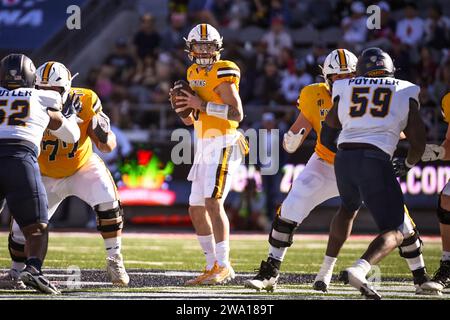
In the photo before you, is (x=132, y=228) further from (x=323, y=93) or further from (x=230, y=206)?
(x=323, y=93)

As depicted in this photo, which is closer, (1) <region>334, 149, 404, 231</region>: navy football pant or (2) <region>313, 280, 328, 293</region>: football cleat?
(1) <region>334, 149, 404, 231</region>: navy football pant

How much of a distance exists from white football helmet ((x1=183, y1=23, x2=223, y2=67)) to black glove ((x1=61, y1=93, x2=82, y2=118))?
1.03m

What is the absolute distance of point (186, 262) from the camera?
9.18m

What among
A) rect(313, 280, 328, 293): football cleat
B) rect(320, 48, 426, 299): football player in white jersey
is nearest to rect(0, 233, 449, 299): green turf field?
rect(313, 280, 328, 293): football cleat

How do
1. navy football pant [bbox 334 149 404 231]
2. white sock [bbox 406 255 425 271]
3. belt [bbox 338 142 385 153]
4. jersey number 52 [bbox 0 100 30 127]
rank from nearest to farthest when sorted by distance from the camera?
navy football pant [bbox 334 149 404 231] < belt [bbox 338 142 385 153] < jersey number 52 [bbox 0 100 30 127] < white sock [bbox 406 255 425 271]

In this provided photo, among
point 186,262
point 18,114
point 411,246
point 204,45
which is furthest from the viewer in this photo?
point 186,262

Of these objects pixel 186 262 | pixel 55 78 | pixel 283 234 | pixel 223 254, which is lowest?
pixel 186 262

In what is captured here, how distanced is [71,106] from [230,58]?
869 cm

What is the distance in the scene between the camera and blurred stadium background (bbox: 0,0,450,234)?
14.0 meters

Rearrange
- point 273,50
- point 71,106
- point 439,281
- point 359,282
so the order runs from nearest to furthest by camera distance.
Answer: point 359,282 < point 71,106 < point 439,281 < point 273,50

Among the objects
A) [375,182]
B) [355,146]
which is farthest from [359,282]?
[355,146]

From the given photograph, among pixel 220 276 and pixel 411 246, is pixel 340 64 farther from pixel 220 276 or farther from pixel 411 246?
pixel 220 276

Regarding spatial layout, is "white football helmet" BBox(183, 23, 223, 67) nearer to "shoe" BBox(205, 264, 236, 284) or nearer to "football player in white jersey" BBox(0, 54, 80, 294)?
"football player in white jersey" BBox(0, 54, 80, 294)

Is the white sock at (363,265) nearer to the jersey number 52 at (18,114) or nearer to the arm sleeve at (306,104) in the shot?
the arm sleeve at (306,104)
